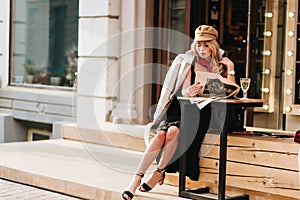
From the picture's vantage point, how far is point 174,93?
5207 mm

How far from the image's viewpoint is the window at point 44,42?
367 inches

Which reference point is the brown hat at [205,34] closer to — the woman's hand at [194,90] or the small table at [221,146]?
the woman's hand at [194,90]

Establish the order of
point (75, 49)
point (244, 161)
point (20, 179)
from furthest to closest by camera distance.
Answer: point (75, 49) → point (20, 179) → point (244, 161)

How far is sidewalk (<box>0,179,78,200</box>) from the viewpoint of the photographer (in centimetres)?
560

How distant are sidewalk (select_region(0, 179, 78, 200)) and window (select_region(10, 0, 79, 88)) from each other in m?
3.38

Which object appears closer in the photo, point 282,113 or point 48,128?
point 282,113

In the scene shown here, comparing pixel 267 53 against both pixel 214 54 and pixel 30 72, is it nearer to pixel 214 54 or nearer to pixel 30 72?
pixel 214 54

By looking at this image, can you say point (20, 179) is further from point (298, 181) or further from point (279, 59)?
point (279, 59)

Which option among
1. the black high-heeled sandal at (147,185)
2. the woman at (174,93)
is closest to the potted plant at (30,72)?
the woman at (174,93)

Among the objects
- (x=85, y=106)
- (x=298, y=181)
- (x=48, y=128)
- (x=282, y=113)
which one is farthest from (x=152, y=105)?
(x=298, y=181)

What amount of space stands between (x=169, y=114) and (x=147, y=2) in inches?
112

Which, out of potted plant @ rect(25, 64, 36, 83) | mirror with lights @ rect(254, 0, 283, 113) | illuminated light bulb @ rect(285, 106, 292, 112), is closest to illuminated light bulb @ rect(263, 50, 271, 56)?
mirror with lights @ rect(254, 0, 283, 113)

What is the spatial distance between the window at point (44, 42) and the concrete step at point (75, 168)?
1.97 m

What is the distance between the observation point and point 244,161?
16.1 ft
